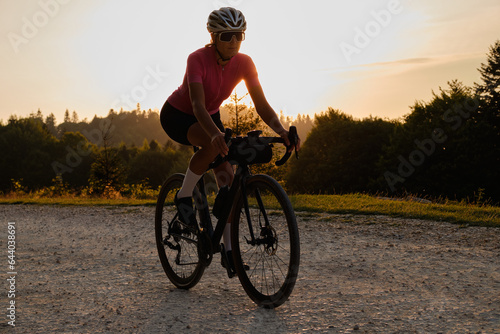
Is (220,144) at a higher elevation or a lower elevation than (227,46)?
lower

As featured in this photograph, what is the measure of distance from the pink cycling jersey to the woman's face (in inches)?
4.0

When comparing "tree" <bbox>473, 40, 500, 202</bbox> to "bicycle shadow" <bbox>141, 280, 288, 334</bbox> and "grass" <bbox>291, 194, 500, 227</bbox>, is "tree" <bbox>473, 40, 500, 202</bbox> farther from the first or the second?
"bicycle shadow" <bbox>141, 280, 288, 334</bbox>

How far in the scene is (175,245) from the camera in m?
4.70

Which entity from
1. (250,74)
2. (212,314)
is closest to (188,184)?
(250,74)

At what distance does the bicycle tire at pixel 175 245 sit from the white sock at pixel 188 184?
0.26 m

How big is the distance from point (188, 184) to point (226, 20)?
146cm

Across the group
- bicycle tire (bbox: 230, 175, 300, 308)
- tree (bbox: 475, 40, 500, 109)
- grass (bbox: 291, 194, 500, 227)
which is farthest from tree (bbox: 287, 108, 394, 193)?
bicycle tire (bbox: 230, 175, 300, 308)

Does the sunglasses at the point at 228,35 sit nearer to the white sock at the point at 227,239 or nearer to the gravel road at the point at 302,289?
the white sock at the point at 227,239

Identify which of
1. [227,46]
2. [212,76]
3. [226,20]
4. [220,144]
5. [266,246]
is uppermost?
[226,20]

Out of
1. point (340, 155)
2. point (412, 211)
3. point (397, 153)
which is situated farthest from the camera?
point (340, 155)

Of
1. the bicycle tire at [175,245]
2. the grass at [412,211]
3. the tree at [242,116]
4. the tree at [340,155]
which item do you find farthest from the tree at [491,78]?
the bicycle tire at [175,245]

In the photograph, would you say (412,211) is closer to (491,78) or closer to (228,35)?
(228,35)

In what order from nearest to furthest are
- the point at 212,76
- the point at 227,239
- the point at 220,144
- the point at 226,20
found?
1. the point at 220,144
2. the point at 226,20
3. the point at 212,76
4. the point at 227,239

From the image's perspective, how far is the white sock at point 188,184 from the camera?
166 inches
